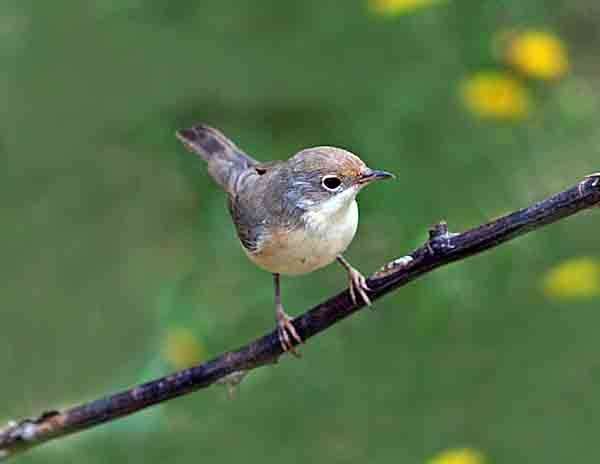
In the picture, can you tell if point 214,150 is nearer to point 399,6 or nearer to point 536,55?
point 399,6

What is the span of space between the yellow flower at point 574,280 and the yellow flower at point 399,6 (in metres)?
1.13

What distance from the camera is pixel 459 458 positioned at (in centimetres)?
392

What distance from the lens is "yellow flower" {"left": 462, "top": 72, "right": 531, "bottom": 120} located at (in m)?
4.79

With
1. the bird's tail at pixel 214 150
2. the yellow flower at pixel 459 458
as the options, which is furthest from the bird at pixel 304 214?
the yellow flower at pixel 459 458

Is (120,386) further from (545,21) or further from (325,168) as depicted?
(545,21)

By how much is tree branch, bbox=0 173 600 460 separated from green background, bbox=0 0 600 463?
1241 millimetres

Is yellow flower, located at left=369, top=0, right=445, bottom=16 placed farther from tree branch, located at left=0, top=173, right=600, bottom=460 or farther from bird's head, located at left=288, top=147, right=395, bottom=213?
tree branch, located at left=0, top=173, right=600, bottom=460

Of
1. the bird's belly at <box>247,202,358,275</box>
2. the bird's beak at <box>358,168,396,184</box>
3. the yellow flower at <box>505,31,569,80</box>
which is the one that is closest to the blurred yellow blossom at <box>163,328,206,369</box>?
the bird's belly at <box>247,202,358,275</box>

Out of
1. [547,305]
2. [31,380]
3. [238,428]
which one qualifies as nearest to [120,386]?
[238,428]

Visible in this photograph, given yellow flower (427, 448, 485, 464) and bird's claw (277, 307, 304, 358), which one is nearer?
bird's claw (277, 307, 304, 358)

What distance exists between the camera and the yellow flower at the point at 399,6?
4.52 m

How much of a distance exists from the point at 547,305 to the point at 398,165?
830mm

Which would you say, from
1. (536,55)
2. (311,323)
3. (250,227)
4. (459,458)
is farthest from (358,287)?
(536,55)

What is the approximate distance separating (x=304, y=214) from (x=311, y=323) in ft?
1.66
